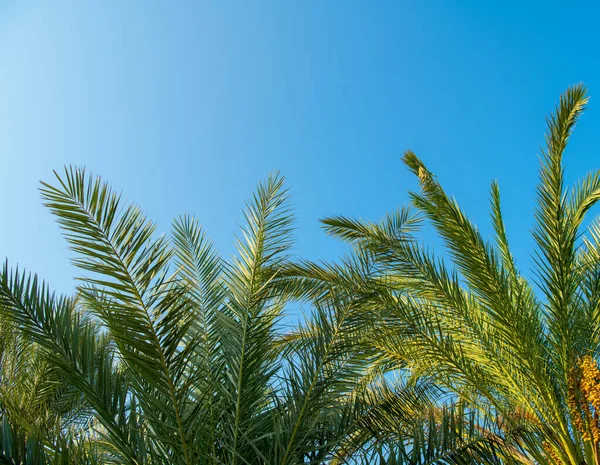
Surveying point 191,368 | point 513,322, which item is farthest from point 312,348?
point 513,322

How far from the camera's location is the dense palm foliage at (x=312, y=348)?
3965 mm

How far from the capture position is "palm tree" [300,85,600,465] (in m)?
5.70

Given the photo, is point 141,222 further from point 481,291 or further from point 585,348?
point 585,348

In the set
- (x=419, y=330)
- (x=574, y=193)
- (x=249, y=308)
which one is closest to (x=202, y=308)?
(x=249, y=308)

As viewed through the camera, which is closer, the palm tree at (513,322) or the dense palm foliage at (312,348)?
the dense palm foliage at (312,348)

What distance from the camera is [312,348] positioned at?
4457mm

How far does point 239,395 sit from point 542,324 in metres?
3.83

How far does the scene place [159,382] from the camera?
13.0 feet

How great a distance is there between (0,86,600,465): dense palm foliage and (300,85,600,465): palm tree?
22 millimetres

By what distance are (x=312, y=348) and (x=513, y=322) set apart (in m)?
2.50

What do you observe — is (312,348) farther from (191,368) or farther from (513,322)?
(513,322)

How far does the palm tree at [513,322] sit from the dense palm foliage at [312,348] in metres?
0.02

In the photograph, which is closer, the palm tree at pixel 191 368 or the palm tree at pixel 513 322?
the palm tree at pixel 191 368

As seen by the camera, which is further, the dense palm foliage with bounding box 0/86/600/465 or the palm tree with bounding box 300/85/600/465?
the palm tree with bounding box 300/85/600/465
